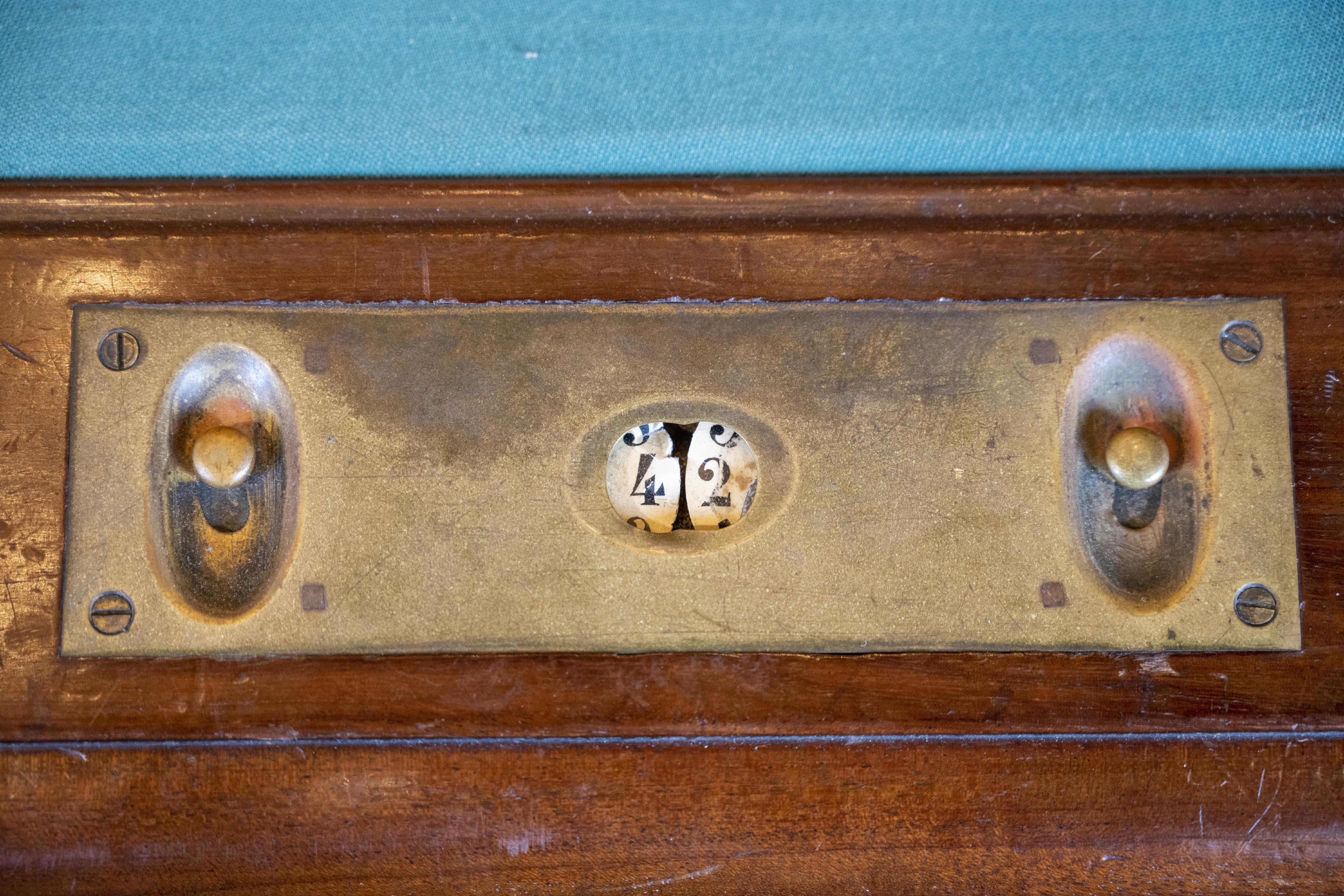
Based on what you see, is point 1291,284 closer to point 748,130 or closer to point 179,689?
point 748,130

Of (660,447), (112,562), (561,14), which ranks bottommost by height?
(112,562)

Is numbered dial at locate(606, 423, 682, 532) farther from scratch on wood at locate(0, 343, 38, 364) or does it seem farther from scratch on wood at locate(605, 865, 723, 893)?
scratch on wood at locate(0, 343, 38, 364)

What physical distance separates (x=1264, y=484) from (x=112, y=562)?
1012 millimetres

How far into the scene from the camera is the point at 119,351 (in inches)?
34.2

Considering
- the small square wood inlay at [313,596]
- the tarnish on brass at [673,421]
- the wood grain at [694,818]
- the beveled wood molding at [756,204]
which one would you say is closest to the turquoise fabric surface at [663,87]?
the beveled wood molding at [756,204]

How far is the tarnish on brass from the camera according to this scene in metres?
0.86

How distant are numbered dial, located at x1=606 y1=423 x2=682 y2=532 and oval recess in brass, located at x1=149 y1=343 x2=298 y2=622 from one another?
0.29 meters

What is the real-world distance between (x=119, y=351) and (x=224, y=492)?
15 centimetres

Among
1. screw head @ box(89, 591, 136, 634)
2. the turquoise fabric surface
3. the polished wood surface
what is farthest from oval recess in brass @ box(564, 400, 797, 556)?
screw head @ box(89, 591, 136, 634)

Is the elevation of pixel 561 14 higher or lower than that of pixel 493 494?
higher

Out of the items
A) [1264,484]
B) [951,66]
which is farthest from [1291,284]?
[951,66]

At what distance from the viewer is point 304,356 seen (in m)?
0.88

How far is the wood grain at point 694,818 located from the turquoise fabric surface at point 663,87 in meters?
0.53

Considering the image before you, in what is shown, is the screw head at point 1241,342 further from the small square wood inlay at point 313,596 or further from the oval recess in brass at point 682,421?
the small square wood inlay at point 313,596
